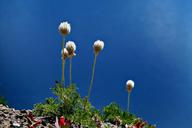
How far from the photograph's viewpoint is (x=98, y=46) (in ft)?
31.5

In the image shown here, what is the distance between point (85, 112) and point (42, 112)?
777mm

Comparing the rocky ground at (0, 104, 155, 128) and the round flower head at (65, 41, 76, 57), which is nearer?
the rocky ground at (0, 104, 155, 128)

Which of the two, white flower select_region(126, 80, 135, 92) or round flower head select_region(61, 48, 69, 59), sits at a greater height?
white flower select_region(126, 80, 135, 92)

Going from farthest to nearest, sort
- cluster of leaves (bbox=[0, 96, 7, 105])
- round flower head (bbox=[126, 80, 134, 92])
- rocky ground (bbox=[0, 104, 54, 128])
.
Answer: round flower head (bbox=[126, 80, 134, 92]) → cluster of leaves (bbox=[0, 96, 7, 105]) → rocky ground (bbox=[0, 104, 54, 128])

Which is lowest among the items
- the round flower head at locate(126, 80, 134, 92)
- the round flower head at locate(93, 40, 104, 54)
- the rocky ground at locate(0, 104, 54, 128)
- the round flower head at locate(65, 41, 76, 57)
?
the rocky ground at locate(0, 104, 54, 128)

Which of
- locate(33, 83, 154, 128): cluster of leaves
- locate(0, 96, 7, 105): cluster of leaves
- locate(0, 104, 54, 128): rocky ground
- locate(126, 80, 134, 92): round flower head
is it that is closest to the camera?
locate(0, 104, 54, 128): rocky ground

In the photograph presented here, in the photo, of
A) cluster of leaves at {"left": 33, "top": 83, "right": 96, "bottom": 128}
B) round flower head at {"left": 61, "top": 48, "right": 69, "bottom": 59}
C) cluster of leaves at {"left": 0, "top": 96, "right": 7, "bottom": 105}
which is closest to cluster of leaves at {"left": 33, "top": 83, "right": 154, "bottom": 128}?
cluster of leaves at {"left": 33, "top": 83, "right": 96, "bottom": 128}

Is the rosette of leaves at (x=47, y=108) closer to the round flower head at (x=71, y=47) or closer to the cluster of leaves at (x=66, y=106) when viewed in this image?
the cluster of leaves at (x=66, y=106)

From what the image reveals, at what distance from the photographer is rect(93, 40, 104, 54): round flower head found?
958 centimetres

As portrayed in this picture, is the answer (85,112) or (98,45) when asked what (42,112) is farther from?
(98,45)

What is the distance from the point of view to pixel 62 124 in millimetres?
6855

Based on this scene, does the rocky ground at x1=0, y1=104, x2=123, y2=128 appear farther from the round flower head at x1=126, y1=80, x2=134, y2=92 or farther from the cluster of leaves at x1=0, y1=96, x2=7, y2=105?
the round flower head at x1=126, y1=80, x2=134, y2=92

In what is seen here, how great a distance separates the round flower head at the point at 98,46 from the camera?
9584mm

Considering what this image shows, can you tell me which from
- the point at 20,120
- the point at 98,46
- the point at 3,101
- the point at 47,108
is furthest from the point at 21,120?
the point at 3,101
